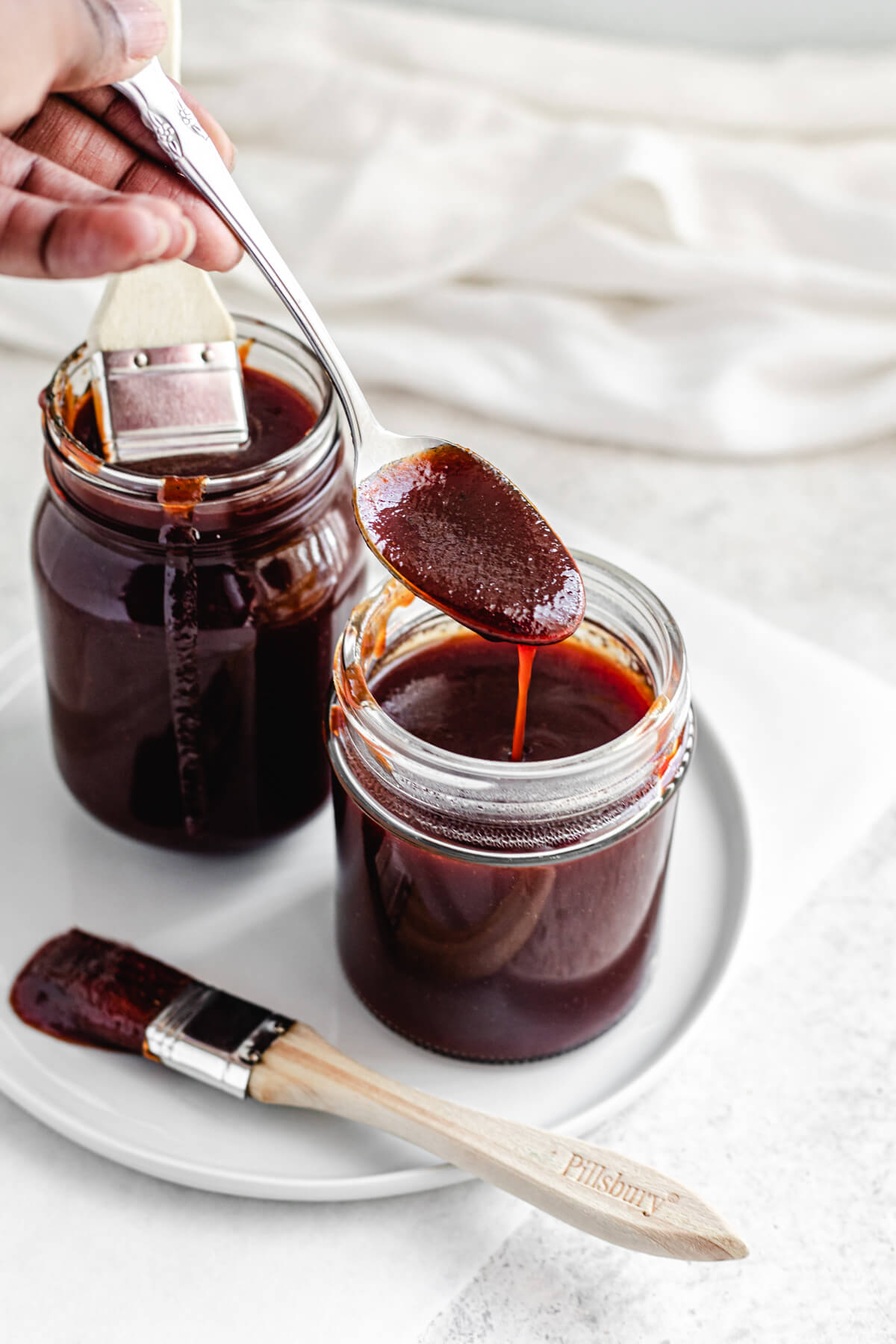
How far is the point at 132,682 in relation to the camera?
1.14m

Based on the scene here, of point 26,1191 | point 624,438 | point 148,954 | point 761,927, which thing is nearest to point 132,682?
point 148,954

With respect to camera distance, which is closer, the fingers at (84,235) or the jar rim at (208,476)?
the fingers at (84,235)

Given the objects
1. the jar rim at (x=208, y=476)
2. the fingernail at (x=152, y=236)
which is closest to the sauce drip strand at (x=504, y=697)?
the jar rim at (x=208, y=476)

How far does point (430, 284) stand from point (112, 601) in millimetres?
914

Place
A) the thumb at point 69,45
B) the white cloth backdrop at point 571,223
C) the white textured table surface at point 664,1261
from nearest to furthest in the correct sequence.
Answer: the thumb at point 69,45 → the white textured table surface at point 664,1261 → the white cloth backdrop at point 571,223

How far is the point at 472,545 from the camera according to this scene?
1011 mm

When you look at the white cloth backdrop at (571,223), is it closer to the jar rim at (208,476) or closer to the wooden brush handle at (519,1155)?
the jar rim at (208,476)

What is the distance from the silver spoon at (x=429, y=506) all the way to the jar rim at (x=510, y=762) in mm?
52

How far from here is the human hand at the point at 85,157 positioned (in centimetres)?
80

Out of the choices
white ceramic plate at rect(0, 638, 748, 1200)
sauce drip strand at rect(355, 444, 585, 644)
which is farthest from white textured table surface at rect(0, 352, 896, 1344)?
sauce drip strand at rect(355, 444, 585, 644)

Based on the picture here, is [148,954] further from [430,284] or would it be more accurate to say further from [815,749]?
[430,284]

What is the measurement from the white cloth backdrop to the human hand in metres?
0.78

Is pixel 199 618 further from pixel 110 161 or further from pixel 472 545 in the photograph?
pixel 110 161

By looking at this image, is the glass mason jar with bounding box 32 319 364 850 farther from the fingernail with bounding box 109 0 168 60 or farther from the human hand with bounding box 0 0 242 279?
the fingernail with bounding box 109 0 168 60
